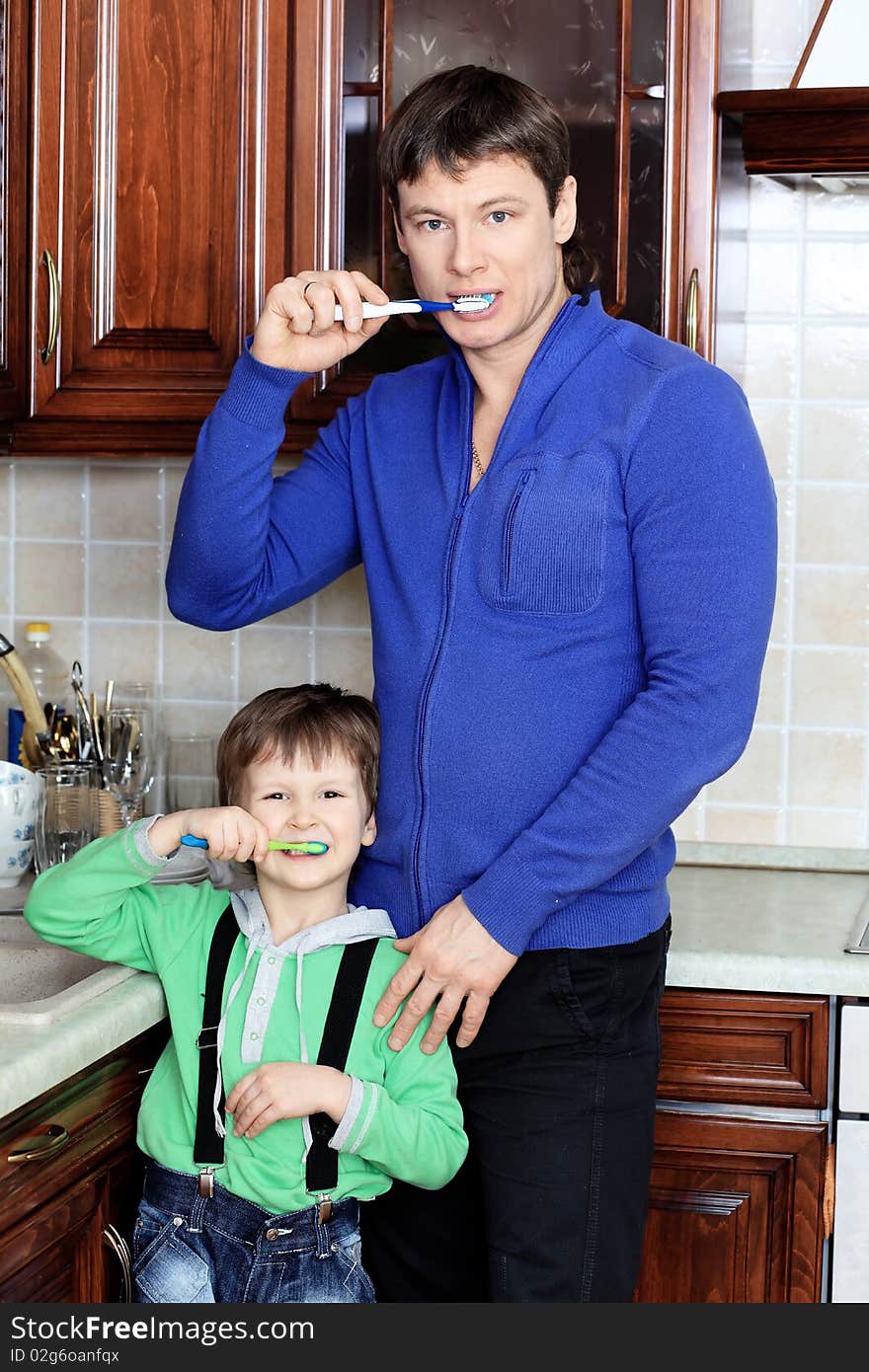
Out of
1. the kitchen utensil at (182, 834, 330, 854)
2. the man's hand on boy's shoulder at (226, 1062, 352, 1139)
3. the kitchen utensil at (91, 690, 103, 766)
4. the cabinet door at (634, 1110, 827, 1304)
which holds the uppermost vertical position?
the kitchen utensil at (91, 690, 103, 766)

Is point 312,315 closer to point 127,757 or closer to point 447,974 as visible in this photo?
point 447,974

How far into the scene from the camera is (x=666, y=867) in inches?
59.9

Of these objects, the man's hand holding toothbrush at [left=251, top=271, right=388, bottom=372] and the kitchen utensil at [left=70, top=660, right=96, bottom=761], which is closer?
the man's hand holding toothbrush at [left=251, top=271, right=388, bottom=372]

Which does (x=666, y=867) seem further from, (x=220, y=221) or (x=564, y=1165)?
(x=220, y=221)

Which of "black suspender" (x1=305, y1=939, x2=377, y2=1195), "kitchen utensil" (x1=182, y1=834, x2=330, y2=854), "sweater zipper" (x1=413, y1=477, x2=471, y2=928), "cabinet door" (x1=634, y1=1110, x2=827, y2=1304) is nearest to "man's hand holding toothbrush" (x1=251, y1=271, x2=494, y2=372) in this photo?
"sweater zipper" (x1=413, y1=477, x2=471, y2=928)

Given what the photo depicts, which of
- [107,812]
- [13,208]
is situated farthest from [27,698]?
[13,208]

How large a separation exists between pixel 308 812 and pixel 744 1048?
570 millimetres

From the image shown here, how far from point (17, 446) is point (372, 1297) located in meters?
1.11

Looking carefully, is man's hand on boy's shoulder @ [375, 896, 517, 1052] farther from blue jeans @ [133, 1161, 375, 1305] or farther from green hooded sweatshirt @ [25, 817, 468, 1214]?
blue jeans @ [133, 1161, 375, 1305]

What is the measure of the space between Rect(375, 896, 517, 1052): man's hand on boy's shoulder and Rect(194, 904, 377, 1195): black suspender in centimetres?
4

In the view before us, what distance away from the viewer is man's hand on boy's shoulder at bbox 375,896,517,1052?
139 centimetres

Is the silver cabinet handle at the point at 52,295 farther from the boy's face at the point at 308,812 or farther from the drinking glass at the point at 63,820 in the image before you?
the boy's face at the point at 308,812

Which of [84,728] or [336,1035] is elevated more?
[84,728]

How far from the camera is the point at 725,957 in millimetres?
1642
